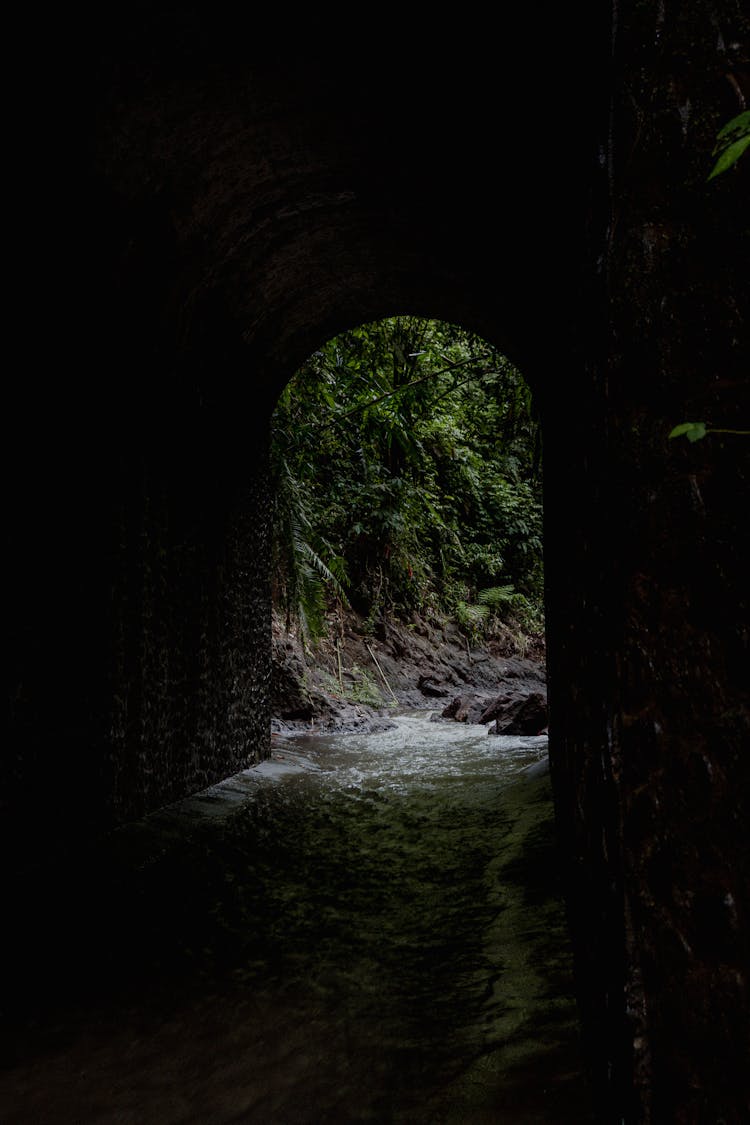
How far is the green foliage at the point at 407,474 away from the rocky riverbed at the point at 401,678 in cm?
54

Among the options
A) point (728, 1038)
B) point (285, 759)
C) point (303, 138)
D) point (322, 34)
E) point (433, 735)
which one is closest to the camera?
point (728, 1038)

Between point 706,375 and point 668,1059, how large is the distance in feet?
3.48

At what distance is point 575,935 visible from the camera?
1.85 metres

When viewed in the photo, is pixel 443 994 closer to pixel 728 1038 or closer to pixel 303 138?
pixel 728 1038

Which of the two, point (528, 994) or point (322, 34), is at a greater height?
point (322, 34)

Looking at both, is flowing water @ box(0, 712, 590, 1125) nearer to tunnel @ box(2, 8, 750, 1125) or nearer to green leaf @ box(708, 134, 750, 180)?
tunnel @ box(2, 8, 750, 1125)

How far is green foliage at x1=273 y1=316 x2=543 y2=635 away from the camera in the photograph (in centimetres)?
670

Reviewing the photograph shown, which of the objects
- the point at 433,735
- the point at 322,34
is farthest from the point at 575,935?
the point at 433,735

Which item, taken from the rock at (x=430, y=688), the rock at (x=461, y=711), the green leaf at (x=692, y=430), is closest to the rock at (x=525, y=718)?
the rock at (x=461, y=711)

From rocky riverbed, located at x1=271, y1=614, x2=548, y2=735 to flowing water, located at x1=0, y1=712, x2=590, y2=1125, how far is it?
138 inches

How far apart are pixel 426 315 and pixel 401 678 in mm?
6097

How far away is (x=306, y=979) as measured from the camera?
209 centimetres

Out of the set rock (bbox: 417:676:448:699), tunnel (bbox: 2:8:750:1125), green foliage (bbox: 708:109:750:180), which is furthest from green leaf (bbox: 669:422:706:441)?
rock (bbox: 417:676:448:699)

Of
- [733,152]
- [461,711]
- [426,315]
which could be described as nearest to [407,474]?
[461,711]
